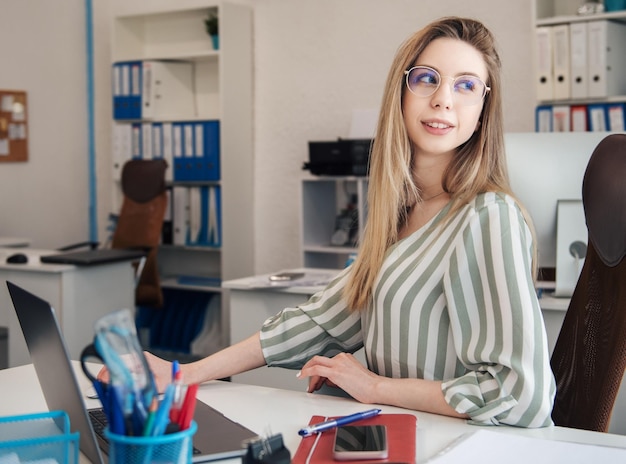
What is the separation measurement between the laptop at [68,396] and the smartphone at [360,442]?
0.14 meters

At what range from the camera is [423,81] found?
1.48 metres

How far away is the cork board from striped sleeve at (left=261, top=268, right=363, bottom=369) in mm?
4167

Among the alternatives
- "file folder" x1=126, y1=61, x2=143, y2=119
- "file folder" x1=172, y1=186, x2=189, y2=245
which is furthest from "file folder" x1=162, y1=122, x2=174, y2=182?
"file folder" x1=126, y1=61, x2=143, y2=119

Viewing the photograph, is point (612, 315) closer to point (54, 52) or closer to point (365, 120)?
point (365, 120)

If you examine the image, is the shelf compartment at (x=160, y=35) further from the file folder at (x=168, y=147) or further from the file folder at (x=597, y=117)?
the file folder at (x=597, y=117)

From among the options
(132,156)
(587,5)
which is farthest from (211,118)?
(587,5)

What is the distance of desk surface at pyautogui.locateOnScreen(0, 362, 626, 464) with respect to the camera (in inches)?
49.6

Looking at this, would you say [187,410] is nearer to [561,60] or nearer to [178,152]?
[561,60]

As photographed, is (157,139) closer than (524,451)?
No

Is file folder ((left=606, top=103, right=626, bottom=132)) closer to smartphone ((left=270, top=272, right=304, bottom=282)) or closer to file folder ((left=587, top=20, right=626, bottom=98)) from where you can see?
file folder ((left=587, top=20, right=626, bottom=98))

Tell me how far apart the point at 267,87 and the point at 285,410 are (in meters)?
4.13

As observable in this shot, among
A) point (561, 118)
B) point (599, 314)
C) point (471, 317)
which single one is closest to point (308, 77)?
point (561, 118)

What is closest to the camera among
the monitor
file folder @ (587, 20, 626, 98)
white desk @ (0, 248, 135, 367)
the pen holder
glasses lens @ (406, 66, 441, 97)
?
the pen holder

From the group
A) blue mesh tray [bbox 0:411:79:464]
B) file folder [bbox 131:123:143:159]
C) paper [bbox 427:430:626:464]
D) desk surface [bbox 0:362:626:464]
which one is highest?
file folder [bbox 131:123:143:159]
